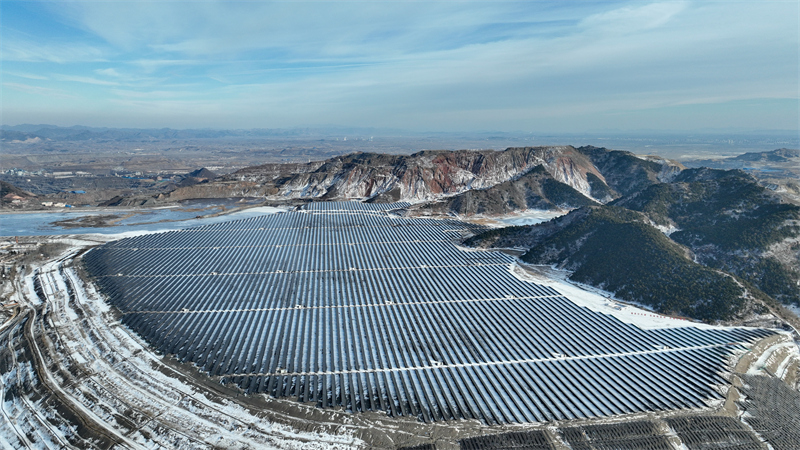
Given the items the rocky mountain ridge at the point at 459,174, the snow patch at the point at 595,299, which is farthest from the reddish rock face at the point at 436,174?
the snow patch at the point at 595,299

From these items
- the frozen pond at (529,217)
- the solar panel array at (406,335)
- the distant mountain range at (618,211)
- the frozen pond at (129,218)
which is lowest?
the solar panel array at (406,335)

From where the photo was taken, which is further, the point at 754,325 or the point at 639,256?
the point at 639,256

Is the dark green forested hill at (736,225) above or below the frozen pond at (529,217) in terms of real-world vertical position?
above

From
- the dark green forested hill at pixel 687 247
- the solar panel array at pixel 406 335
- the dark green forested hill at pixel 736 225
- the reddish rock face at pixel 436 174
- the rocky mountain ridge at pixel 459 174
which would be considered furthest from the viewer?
the reddish rock face at pixel 436 174

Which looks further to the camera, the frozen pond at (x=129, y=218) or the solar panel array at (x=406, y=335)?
the frozen pond at (x=129, y=218)

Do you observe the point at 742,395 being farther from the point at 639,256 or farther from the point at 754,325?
the point at 639,256

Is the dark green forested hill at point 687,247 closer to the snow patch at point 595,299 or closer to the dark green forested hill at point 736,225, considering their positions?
the dark green forested hill at point 736,225

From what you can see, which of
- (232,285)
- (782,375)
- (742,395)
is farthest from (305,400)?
(782,375)
